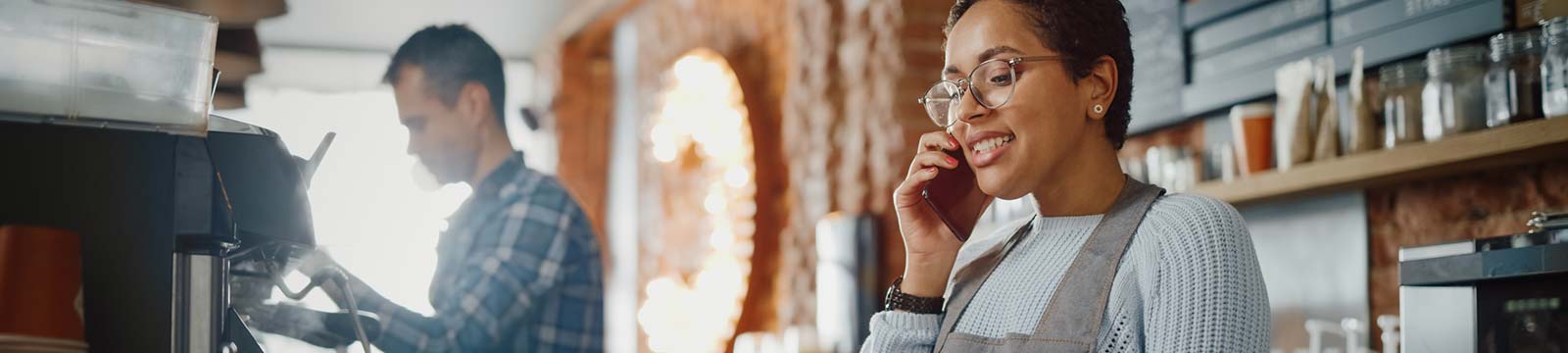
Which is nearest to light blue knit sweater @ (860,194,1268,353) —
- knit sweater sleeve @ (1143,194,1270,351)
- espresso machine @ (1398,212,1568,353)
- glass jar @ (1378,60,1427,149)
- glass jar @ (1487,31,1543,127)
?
knit sweater sleeve @ (1143,194,1270,351)

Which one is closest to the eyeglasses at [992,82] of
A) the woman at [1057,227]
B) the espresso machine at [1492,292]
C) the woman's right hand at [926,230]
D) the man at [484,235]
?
the woman at [1057,227]

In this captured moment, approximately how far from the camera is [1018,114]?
128 centimetres

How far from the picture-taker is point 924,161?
144 cm

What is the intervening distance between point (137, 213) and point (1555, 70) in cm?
193

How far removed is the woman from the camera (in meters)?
1.15

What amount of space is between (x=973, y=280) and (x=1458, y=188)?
144 cm

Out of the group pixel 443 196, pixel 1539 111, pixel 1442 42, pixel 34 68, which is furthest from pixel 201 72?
pixel 1442 42

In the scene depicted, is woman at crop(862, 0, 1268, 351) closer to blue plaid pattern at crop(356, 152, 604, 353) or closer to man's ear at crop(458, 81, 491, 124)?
blue plaid pattern at crop(356, 152, 604, 353)

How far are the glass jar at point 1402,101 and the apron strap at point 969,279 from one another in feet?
3.87

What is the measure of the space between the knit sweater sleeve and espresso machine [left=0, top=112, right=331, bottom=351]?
2.83ft

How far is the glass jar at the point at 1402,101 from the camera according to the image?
2289 millimetres

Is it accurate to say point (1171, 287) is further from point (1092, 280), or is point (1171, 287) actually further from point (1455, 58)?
point (1455, 58)

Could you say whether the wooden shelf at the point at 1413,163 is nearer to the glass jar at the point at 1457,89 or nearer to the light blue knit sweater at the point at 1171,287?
the glass jar at the point at 1457,89

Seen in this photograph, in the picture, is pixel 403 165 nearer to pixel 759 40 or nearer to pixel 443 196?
pixel 443 196
